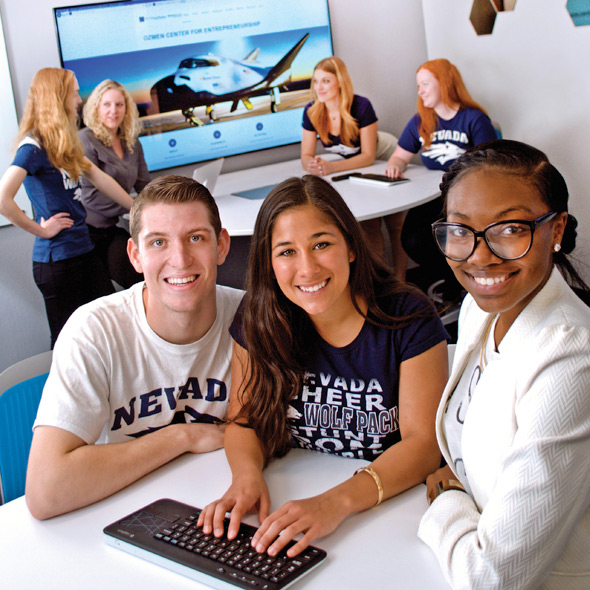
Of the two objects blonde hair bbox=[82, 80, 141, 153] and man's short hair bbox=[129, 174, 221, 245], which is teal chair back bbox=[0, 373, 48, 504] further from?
blonde hair bbox=[82, 80, 141, 153]

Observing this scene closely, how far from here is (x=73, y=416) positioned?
1442 mm

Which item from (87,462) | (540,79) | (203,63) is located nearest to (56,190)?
(203,63)

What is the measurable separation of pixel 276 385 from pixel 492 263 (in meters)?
0.60

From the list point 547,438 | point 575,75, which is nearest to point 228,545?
point 547,438

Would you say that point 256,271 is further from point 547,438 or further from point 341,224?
point 547,438

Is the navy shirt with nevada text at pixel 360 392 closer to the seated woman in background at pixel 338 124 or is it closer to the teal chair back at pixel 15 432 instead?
the teal chair back at pixel 15 432

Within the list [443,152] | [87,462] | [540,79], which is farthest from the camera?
[540,79]

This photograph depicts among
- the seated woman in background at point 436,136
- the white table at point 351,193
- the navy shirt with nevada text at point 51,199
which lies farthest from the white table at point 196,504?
the seated woman in background at point 436,136

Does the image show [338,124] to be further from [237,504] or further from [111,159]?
[237,504]

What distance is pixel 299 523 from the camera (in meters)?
1.17

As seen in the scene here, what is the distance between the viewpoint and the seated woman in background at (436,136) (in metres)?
3.80

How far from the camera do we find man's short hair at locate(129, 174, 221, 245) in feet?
5.30

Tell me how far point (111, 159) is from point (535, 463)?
3.28 metres

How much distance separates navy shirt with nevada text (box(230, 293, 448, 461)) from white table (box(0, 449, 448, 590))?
0.05m
